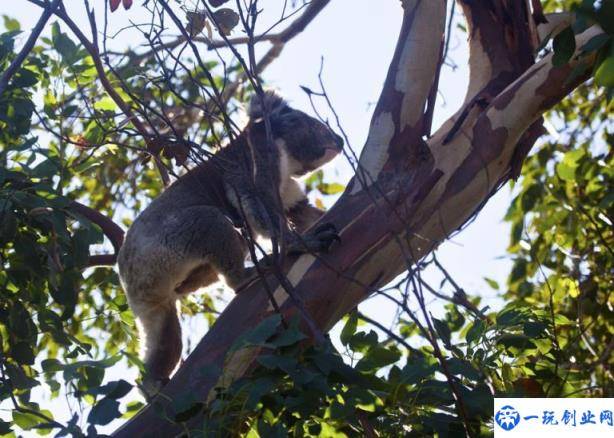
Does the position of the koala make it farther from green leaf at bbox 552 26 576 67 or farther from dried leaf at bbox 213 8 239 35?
green leaf at bbox 552 26 576 67

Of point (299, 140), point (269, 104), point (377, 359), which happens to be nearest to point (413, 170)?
point (377, 359)

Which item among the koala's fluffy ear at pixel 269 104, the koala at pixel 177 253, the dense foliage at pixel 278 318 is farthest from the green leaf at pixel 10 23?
the koala's fluffy ear at pixel 269 104

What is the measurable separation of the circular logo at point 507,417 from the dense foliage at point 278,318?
5cm

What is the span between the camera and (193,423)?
2727mm

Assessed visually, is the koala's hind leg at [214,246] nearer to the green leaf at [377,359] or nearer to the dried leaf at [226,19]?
the dried leaf at [226,19]

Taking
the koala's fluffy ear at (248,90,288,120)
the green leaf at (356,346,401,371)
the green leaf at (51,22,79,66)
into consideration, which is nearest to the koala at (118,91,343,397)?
the koala's fluffy ear at (248,90,288,120)

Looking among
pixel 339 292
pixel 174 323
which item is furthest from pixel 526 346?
pixel 174 323

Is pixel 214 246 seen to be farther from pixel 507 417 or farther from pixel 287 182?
pixel 507 417

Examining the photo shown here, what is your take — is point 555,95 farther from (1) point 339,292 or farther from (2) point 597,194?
(2) point 597,194

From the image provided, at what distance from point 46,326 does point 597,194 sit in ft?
9.99

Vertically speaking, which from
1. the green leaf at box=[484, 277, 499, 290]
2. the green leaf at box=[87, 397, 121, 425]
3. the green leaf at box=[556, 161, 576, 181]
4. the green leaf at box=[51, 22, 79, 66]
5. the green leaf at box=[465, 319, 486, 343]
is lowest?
the green leaf at box=[87, 397, 121, 425]

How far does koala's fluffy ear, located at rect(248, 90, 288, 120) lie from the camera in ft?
17.1

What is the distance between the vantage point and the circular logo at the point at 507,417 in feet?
8.39

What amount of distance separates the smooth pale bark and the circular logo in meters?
0.59
